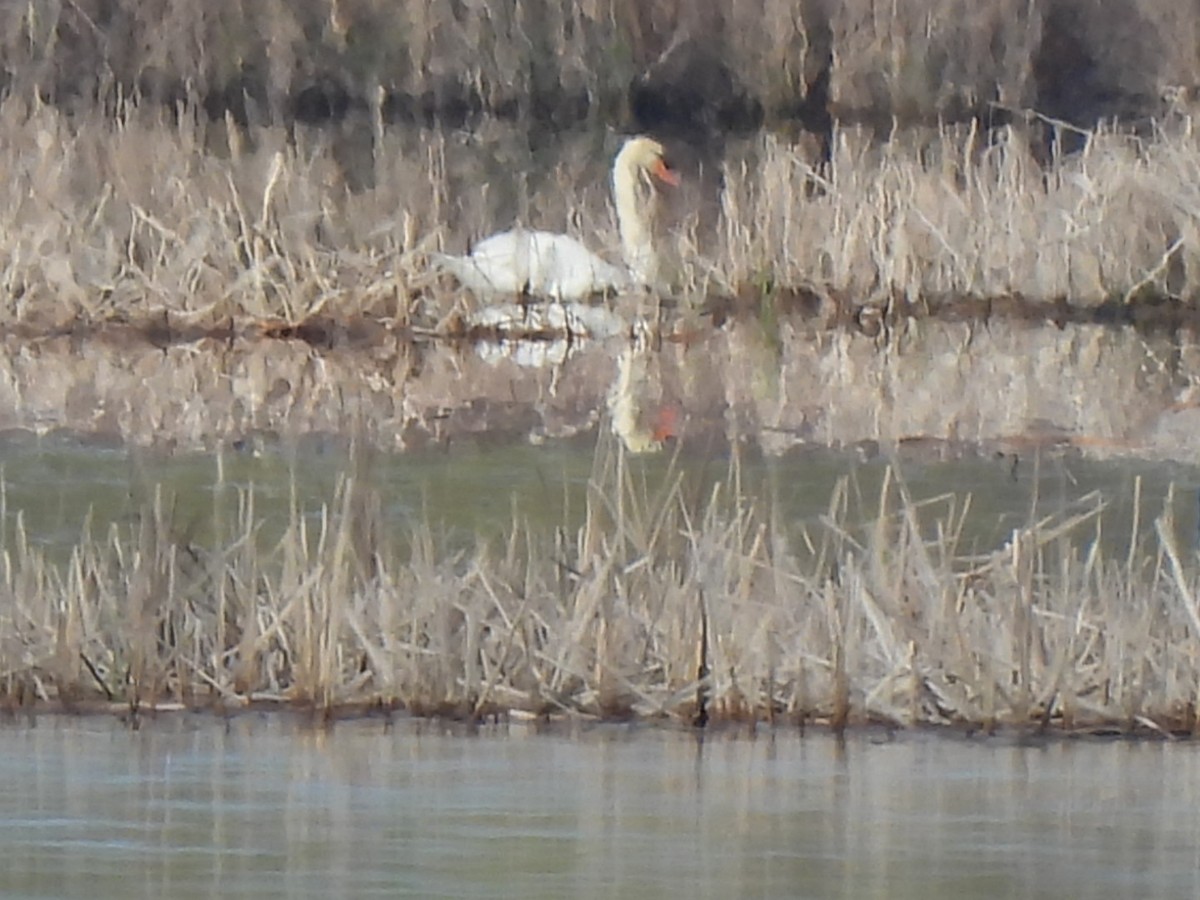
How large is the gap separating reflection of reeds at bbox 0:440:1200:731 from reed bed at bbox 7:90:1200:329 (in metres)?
6.71

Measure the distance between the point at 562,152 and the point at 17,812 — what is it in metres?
16.0

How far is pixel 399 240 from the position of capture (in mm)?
13133

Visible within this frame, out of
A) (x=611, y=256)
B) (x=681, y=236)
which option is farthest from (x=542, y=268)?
(x=611, y=256)

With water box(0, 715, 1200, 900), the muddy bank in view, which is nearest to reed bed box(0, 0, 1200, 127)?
the muddy bank

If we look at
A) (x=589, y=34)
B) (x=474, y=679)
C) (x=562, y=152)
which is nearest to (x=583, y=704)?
(x=474, y=679)

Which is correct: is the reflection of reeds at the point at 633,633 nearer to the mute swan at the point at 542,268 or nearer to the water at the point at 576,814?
the water at the point at 576,814

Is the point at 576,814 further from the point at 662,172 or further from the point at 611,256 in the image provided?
the point at 662,172

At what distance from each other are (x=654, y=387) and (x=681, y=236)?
1649 mm

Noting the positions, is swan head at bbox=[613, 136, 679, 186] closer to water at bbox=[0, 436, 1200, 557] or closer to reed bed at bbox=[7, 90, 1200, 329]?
reed bed at bbox=[7, 90, 1200, 329]

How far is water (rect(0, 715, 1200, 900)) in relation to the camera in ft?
14.4

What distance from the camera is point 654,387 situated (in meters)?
11.7

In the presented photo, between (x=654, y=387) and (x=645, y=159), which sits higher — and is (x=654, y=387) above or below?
below

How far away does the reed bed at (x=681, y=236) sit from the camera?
12.6 m

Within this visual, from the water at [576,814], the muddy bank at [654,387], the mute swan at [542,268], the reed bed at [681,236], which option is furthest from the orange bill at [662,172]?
the water at [576,814]
